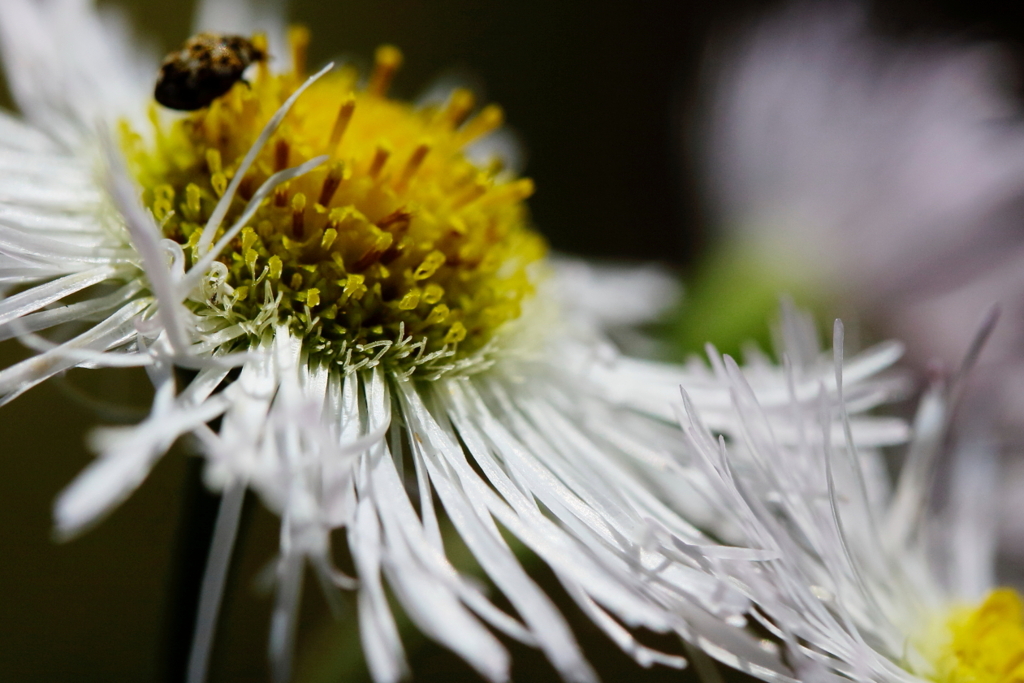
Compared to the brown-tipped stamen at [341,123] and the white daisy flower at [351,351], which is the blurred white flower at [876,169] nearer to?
the white daisy flower at [351,351]

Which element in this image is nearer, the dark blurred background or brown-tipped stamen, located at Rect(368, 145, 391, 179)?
brown-tipped stamen, located at Rect(368, 145, 391, 179)

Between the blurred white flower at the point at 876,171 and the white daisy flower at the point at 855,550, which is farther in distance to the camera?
the blurred white flower at the point at 876,171

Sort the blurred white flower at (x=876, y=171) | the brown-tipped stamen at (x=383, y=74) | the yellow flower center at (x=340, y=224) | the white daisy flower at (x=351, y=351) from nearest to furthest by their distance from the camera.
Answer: the white daisy flower at (x=351, y=351)
the yellow flower center at (x=340, y=224)
the brown-tipped stamen at (x=383, y=74)
the blurred white flower at (x=876, y=171)

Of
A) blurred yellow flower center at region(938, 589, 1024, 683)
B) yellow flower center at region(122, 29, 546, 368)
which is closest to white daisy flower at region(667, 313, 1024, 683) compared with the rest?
blurred yellow flower center at region(938, 589, 1024, 683)

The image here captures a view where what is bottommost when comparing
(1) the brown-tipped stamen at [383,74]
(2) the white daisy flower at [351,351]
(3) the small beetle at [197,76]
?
(2) the white daisy flower at [351,351]

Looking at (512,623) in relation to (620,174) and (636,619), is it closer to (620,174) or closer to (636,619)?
(636,619)

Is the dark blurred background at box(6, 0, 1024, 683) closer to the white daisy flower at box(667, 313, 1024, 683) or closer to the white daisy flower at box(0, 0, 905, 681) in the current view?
the white daisy flower at box(0, 0, 905, 681)

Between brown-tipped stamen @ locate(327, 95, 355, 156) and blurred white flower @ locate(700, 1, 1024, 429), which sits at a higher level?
blurred white flower @ locate(700, 1, 1024, 429)

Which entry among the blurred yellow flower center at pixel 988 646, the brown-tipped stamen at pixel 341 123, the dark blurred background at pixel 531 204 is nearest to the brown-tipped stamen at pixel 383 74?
the brown-tipped stamen at pixel 341 123
